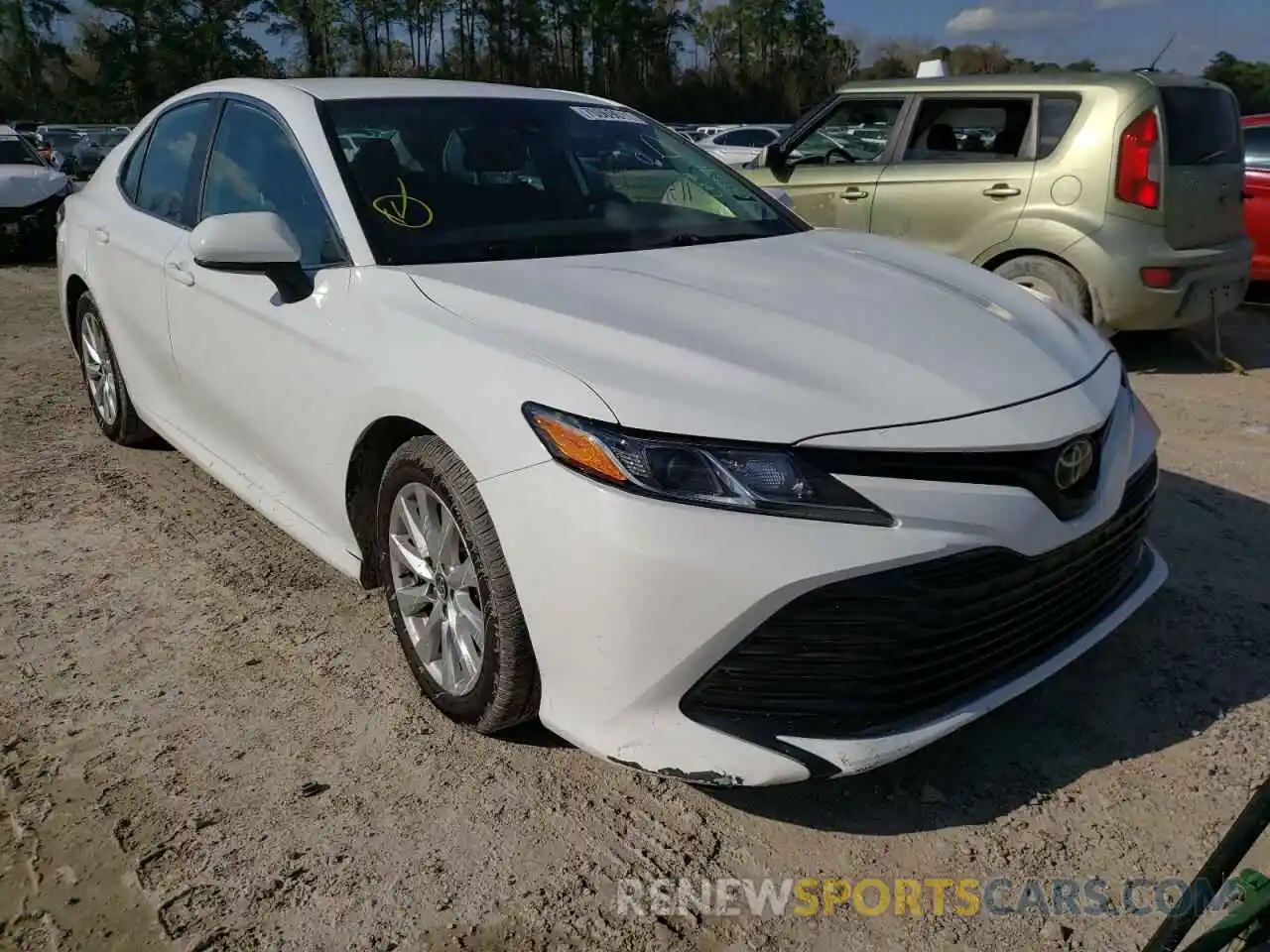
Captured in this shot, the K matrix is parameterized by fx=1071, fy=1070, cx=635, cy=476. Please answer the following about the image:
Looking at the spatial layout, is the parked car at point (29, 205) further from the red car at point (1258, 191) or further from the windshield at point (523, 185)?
the red car at point (1258, 191)

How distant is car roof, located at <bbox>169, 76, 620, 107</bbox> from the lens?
3305 millimetres

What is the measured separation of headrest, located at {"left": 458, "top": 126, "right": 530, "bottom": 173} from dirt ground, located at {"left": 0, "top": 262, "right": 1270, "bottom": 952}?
137 cm

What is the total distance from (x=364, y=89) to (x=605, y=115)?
863 mm

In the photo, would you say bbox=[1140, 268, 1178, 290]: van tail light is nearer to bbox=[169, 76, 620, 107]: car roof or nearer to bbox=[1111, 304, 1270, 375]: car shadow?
bbox=[1111, 304, 1270, 375]: car shadow

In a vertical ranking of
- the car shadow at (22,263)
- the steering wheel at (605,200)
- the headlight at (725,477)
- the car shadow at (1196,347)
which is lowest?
the car shadow at (22,263)

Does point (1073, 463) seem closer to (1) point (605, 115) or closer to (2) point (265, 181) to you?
(1) point (605, 115)

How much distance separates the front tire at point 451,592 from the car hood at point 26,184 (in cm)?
1049

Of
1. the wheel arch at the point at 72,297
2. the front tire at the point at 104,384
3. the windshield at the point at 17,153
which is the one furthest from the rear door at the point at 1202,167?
the windshield at the point at 17,153

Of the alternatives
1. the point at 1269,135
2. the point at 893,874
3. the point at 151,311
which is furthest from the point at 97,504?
the point at 1269,135

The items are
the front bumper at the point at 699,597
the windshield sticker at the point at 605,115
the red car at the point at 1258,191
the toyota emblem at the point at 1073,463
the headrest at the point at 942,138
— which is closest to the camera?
the front bumper at the point at 699,597

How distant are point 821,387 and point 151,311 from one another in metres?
2.72

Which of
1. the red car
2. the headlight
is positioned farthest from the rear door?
the headlight

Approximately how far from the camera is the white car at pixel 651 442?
2.06 m

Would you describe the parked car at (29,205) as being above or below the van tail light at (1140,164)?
below
